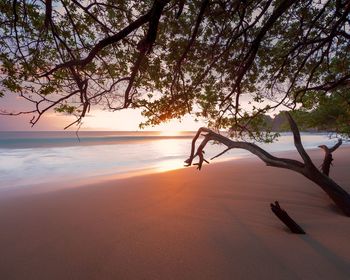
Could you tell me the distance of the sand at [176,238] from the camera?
391cm

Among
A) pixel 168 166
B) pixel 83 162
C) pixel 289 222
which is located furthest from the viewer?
pixel 83 162

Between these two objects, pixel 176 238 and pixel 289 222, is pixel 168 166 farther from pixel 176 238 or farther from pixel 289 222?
pixel 289 222

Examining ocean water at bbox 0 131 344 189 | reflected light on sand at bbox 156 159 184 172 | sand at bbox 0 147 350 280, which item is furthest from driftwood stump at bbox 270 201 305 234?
reflected light on sand at bbox 156 159 184 172

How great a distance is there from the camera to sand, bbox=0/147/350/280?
154 inches

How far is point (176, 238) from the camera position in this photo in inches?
193

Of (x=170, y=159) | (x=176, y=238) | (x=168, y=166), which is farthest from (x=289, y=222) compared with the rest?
(x=170, y=159)

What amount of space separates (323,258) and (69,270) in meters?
3.80

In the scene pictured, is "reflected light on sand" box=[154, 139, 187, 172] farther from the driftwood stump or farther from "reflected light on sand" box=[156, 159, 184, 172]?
the driftwood stump

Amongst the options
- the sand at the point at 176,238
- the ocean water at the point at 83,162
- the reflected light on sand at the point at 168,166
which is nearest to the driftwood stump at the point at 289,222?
the sand at the point at 176,238

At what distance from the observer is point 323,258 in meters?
3.97

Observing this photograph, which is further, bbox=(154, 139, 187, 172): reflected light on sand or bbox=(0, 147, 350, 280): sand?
bbox=(154, 139, 187, 172): reflected light on sand

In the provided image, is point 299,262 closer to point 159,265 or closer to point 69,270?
point 159,265

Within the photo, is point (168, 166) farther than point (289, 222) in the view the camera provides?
Yes

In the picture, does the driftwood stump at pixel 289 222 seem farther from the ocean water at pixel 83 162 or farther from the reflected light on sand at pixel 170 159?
the reflected light on sand at pixel 170 159
